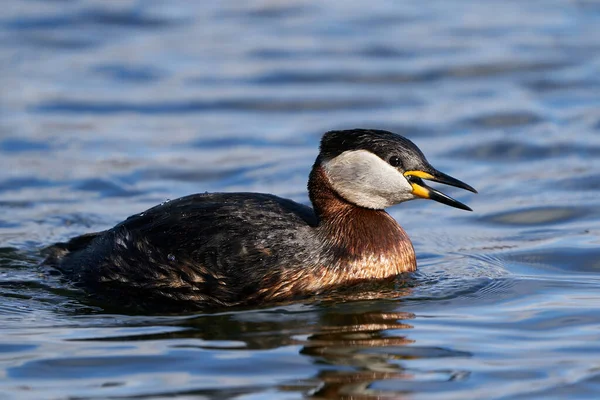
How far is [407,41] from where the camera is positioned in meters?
19.4

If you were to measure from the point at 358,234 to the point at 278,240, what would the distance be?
69 cm

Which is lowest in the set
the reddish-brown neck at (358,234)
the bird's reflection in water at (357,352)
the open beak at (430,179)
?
the bird's reflection in water at (357,352)

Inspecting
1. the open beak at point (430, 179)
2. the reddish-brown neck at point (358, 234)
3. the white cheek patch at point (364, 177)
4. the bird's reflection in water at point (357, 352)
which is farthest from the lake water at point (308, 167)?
the white cheek patch at point (364, 177)

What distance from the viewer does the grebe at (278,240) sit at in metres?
9.26

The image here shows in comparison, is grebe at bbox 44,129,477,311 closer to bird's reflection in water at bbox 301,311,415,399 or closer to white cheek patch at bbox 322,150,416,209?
white cheek patch at bbox 322,150,416,209

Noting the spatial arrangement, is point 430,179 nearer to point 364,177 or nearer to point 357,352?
point 364,177

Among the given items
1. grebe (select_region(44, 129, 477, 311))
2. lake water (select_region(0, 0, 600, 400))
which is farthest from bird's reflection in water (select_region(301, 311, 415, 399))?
grebe (select_region(44, 129, 477, 311))

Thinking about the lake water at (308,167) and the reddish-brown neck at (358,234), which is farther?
the reddish-brown neck at (358,234)

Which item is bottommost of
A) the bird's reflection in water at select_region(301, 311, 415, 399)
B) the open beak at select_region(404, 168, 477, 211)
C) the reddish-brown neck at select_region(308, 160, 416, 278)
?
the bird's reflection in water at select_region(301, 311, 415, 399)

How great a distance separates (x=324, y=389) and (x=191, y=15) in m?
15.0

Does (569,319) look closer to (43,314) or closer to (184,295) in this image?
(184,295)

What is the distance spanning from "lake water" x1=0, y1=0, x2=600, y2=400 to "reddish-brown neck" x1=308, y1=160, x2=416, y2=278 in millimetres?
300

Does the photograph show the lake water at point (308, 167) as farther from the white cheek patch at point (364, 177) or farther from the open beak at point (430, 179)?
the white cheek patch at point (364, 177)

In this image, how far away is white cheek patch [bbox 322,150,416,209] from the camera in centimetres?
958
